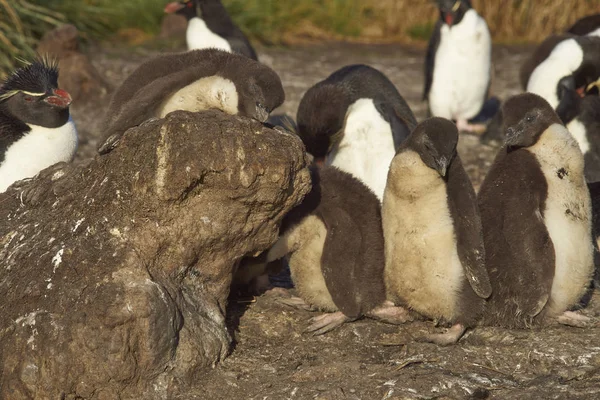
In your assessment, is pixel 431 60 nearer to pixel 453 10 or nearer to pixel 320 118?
pixel 453 10

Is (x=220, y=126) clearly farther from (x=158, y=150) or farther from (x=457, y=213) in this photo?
(x=457, y=213)

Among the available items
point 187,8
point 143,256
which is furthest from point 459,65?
point 143,256

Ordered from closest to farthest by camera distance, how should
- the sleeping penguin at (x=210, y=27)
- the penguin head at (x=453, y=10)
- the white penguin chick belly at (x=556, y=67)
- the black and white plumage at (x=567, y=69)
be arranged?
the black and white plumage at (x=567, y=69), the white penguin chick belly at (x=556, y=67), the sleeping penguin at (x=210, y=27), the penguin head at (x=453, y=10)

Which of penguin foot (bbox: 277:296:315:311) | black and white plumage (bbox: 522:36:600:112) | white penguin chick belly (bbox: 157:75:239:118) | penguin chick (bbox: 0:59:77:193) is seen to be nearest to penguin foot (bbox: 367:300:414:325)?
penguin foot (bbox: 277:296:315:311)

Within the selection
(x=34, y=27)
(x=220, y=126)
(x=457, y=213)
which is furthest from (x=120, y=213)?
(x=34, y=27)

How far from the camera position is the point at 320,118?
641cm

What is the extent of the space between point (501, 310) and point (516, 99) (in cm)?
131

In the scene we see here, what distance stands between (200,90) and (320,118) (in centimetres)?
114

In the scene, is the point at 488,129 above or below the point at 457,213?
below

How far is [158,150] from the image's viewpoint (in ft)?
14.8

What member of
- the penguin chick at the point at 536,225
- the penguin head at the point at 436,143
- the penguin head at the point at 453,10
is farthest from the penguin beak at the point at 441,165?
the penguin head at the point at 453,10

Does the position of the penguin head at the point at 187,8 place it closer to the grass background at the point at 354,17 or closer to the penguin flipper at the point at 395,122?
the grass background at the point at 354,17

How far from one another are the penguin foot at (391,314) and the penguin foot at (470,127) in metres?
5.27

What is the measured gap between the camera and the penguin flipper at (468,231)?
4.92m
